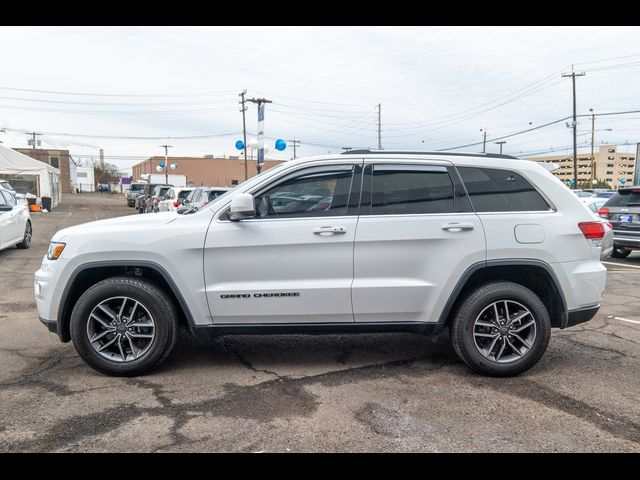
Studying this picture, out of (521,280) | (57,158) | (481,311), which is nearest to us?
(481,311)

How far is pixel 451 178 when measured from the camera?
4.39 meters

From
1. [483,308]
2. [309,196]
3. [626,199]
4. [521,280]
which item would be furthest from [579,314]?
[626,199]

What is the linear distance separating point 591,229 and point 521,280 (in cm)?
71

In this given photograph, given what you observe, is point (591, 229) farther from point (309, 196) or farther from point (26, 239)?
point (26, 239)

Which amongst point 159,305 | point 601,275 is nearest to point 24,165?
point 159,305

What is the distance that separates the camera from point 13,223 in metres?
11.7

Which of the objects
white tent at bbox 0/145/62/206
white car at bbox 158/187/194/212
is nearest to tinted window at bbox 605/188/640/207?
white car at bbox 158/187/194/212

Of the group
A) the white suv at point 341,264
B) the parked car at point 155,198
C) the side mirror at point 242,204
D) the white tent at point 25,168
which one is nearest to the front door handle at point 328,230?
the white suv at point 341,264

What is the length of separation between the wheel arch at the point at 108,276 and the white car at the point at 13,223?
7710 millimetres

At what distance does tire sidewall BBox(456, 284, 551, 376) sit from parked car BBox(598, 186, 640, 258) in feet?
26.1

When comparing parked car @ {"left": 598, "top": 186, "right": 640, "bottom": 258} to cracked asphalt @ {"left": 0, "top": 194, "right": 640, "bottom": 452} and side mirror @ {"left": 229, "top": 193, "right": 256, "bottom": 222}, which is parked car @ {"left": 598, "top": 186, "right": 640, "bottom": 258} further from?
side mirror @ {"left": 229, "top": 193, "right": 256, "bottom": 222}

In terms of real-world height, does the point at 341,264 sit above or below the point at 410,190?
below

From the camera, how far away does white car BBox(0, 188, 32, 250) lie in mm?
11023

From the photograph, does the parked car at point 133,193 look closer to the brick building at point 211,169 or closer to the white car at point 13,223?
the white car at point 13,223
